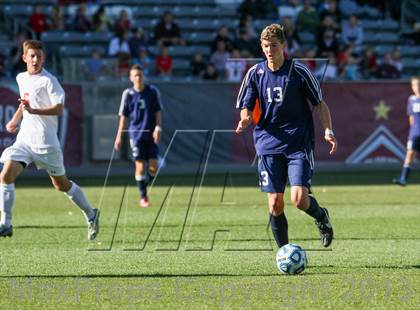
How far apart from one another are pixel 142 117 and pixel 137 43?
33.1 ft

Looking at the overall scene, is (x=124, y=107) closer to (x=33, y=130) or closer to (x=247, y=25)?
(x=33, y=130)

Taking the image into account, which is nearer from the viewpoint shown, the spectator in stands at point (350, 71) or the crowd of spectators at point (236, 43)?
the crowd of spectators at point (236, 43)

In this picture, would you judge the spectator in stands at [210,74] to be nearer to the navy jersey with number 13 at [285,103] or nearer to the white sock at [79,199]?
the white sock at [79,199]

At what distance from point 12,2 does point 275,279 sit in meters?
20.3

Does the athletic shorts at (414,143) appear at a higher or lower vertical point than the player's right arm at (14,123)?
lower

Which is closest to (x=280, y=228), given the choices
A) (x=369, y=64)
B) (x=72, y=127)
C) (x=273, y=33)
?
(x=273, y=33)

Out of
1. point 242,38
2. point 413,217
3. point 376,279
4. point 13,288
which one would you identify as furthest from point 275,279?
point 242,38

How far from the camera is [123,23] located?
2691cm

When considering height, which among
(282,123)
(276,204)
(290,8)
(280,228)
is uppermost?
(282,123)

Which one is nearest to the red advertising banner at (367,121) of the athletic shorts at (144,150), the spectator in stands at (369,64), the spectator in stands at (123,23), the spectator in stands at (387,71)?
the spectator in stands at (387,71)

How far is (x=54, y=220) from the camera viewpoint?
1506 cm

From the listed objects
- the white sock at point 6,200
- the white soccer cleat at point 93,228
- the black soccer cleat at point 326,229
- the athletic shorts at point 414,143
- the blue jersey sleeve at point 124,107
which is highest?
the black soccer cleat at point 326,229

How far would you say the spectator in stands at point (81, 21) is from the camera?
27.3 meters

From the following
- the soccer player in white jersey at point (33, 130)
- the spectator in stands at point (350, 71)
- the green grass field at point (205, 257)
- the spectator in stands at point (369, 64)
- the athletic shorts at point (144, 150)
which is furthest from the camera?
the spectator in stands at point (369, 64)
